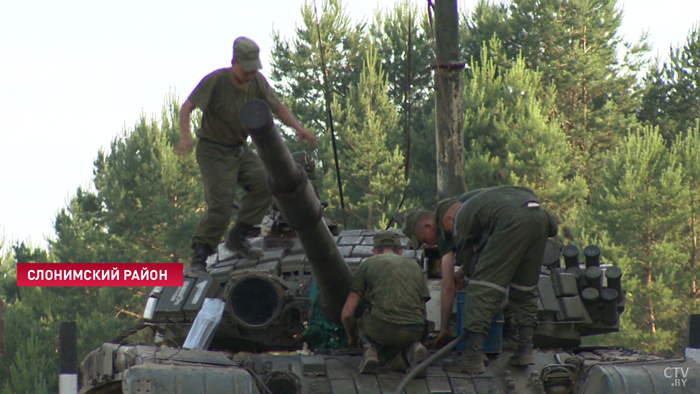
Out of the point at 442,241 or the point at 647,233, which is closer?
the point at 442,241

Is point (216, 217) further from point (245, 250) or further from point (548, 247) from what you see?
point (548, 247)

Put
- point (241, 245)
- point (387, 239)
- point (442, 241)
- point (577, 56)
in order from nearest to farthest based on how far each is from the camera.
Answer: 1. point (387, 239)
2. point (442, 241)
3. point (241, 245)
4. point (577, 56)

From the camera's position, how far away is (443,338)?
7.38 metres

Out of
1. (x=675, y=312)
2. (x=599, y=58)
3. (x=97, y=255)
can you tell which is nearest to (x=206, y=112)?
(x=675, y=312)

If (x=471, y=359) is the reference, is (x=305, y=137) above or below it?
above

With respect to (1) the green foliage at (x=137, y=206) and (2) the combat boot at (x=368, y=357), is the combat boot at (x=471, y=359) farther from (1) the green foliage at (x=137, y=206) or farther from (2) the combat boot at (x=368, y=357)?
(1) the green foliage at (x=137, y=206)

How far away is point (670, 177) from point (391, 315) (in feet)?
73.3

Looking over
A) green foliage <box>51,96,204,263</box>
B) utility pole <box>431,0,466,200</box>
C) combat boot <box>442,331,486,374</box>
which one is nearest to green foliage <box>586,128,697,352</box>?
green foliage <box>51,96,204,263</box>

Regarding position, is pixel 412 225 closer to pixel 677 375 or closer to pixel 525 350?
pixel 525 350

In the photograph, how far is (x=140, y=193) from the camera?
3328 centimetres

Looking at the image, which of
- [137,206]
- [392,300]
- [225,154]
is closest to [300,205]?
[392,300]

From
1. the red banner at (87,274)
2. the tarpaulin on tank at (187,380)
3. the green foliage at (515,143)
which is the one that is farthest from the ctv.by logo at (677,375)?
the red banner at (87,274)

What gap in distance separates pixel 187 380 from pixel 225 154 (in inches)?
85.6

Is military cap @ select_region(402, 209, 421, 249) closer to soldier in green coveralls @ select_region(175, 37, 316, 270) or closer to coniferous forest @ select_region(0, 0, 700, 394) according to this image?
soldier in green coveralls @ select_region(175, 37, 316, 270)
